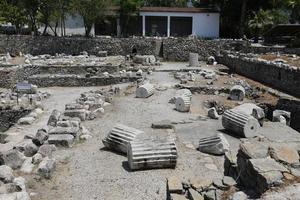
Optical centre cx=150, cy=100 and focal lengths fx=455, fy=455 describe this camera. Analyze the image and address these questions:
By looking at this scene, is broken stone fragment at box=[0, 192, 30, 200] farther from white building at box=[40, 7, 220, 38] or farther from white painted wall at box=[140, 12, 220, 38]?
white painted wall at box=[140, 12, 220, 38]

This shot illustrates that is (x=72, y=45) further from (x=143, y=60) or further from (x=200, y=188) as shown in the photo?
(x=200, y=188)

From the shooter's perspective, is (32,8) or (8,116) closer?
(8,116)

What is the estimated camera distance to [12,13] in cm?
4419

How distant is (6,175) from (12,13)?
123 ft

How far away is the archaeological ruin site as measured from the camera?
8367 millimetres

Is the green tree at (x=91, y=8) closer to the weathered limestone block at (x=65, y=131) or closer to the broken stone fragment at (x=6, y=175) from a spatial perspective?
the weathered limestone block at (x=65, y=131)

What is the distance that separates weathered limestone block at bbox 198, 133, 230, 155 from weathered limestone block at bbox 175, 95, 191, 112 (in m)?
5.46

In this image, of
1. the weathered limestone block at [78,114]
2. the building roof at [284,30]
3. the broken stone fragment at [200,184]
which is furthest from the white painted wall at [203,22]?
the broken stone fragment at [200,184]

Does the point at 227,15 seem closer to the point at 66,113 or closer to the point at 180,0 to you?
the point at 180,0

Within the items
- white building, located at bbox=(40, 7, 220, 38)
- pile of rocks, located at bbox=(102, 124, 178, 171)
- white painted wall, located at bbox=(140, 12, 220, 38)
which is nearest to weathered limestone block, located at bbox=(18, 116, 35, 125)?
pile of rocks, located at bbox=(102, 124, 178, 171)

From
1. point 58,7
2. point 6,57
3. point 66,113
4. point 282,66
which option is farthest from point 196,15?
point 66,113

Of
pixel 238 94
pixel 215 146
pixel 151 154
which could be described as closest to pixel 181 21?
pixel 238 94

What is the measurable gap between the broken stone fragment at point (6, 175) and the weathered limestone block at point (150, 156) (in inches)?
108

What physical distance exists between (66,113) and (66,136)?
355cm
